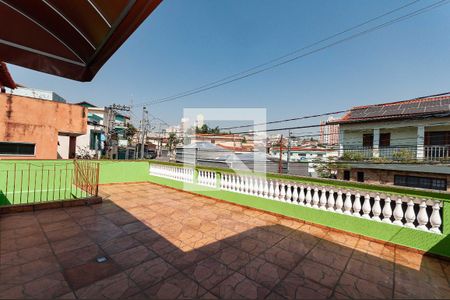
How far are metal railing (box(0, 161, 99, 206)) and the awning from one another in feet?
14.1

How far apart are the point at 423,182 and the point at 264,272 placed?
17.2 m

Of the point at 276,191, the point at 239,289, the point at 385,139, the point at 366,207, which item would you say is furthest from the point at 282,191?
the point at 385,139

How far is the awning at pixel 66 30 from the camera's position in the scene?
139 centimetres

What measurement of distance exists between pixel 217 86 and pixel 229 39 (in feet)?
16.0

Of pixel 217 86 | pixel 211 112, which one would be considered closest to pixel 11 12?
pixel 211 112

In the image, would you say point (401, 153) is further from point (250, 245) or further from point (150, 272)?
point (150, 272)

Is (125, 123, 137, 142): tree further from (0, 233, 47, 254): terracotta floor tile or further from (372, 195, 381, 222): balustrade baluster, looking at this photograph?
(372, 195, 381, 222): balustrade baluster

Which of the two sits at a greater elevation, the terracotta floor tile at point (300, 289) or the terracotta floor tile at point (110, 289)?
the terracotta floor tile at point (300, 289)

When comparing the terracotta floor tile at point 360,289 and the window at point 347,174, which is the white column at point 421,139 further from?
the terracotta floor tile at point 360,289

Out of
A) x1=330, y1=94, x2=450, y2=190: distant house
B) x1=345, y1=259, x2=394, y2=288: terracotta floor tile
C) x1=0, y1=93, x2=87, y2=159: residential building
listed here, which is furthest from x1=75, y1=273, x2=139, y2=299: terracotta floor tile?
x1=330, y1=94, x2=450, y2=190: distant house

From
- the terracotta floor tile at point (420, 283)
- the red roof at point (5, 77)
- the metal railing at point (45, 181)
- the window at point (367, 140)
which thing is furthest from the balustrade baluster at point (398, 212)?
the window at point (367, 140)

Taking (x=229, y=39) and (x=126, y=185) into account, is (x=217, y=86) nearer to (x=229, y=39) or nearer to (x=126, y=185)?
(x=229, y=39)

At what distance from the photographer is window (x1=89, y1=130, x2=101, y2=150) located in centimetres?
2488

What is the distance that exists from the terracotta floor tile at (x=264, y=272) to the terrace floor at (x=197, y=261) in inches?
0.5
